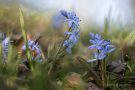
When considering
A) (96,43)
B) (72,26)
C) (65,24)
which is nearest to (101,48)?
(96,43)

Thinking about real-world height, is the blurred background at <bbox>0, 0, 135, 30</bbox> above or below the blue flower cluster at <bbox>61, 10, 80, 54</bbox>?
above

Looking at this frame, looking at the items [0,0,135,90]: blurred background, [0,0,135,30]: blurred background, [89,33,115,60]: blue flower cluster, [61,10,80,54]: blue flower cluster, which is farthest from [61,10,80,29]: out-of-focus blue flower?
[0,0,135,30]: blurred background

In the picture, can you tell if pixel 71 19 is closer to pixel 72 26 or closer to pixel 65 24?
pixel 72 26

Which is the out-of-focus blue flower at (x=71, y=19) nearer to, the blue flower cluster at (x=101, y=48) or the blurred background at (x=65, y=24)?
the blue flower cluster at (x=101, y=48)

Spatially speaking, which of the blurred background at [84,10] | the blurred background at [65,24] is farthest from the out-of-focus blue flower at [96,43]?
the blurred background at [84,10]

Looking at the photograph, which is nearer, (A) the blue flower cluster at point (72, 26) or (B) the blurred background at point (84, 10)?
(A) the blue flower cluster at point (72, 26)

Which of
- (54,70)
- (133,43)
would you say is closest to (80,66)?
(54,70)

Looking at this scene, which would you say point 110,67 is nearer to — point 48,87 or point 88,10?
point 48,87

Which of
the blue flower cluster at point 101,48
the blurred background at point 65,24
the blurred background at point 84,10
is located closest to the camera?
the blue flower cluster at point 101,48

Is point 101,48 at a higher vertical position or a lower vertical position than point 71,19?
lower

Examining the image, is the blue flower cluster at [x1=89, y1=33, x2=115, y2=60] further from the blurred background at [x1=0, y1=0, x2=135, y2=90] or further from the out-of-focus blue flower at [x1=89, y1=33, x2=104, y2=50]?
the blurred background at [x1=0, y1=0, x2=135, y2=90]

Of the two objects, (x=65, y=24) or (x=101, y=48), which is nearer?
(x=101, y=48)

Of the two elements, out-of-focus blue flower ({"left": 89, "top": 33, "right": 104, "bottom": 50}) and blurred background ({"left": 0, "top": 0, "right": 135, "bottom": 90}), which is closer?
out-of-focus blue flower ({"left": 89, "top": 33, "right": 104, "bottom": 50})
